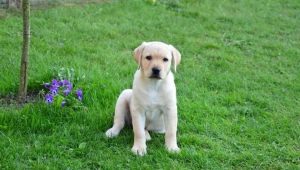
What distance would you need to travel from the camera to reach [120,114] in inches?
215

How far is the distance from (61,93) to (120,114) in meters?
0.77

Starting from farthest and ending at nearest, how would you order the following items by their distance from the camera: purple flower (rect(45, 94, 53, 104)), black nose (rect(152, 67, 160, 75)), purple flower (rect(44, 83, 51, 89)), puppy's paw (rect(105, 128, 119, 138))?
purple flower (rect(44, 83, 51, 89)) → purple flower (rect(45, 94, 53, 104)) → puppy's paw (rect(105, 128, 119, 138)) → black nose (rect(152, 67, 160, 75))

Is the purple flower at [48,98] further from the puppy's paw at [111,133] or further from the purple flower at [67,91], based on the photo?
the puppy's paw at [111,133]

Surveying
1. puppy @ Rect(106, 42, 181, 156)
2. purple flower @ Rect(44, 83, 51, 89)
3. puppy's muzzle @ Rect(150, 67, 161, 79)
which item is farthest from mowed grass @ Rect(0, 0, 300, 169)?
puppy's muzzle @ Rect(150, 67, 161, 79)

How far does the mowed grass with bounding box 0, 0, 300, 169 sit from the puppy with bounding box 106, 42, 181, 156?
17cm

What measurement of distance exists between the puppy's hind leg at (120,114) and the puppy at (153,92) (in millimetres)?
283

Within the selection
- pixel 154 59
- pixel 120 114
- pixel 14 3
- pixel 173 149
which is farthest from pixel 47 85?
pixel 14 3

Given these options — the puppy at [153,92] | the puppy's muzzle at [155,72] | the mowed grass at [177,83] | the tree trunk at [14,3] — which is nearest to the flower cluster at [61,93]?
the mowed grass at [177,83]

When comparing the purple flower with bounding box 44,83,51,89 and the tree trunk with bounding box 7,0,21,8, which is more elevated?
the tree trunk with bounding box 7,0,21,8

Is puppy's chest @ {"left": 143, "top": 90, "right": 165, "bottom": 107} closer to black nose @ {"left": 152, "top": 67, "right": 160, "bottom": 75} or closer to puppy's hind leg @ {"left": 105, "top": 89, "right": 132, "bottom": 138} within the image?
black nose @ {"left": 152, "top": 67, "right": 160, "bottom": 75}

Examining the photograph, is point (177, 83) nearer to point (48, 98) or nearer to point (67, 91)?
point (67, 91)

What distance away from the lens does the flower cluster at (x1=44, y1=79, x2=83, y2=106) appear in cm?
561

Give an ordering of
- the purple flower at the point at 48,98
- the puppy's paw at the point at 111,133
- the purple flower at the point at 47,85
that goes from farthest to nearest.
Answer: the purple flower at the point at 47,85 → the purple flower at the point at 48,98 → the puppy's paw at the point at 111,133

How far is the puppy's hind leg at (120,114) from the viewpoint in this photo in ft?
17.7
